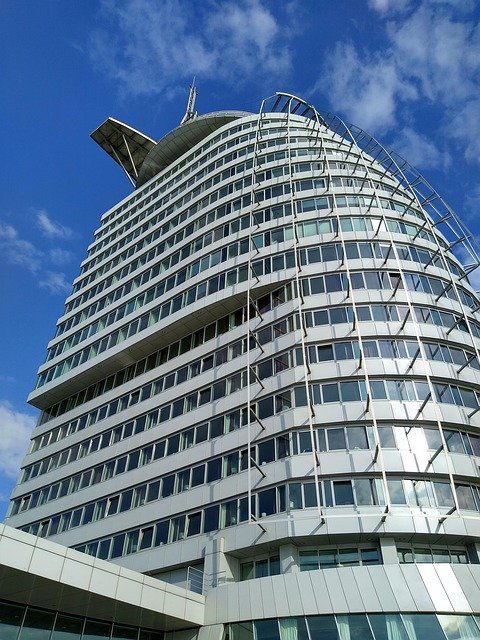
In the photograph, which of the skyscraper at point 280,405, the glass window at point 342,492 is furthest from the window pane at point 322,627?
the glass window at point 342,492

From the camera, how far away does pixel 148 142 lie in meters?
72.6

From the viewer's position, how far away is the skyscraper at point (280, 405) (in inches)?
928

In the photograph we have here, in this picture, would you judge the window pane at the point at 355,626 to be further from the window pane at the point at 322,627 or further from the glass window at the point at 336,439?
the glass window at the point at 336,439

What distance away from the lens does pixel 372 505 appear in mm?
24703

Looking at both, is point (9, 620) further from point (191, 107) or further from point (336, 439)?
point (191, 107)

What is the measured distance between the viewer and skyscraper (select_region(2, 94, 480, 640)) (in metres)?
23.6

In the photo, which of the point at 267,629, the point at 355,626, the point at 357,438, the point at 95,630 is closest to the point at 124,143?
the point at 357,438

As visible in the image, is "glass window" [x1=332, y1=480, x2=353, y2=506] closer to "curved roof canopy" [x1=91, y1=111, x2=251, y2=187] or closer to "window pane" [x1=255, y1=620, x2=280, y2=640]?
"window pane" [x1=255, y1=620, x2=280, y2=640]

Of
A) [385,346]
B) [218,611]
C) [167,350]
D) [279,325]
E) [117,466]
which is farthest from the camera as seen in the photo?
[167,350]

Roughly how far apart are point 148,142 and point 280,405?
178 ft

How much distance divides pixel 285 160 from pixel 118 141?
3803 cm

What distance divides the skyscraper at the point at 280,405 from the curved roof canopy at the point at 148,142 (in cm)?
1007

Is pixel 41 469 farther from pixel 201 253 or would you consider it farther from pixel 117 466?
pixel 201 253

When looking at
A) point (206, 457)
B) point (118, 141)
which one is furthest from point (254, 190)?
point (118, 141)
